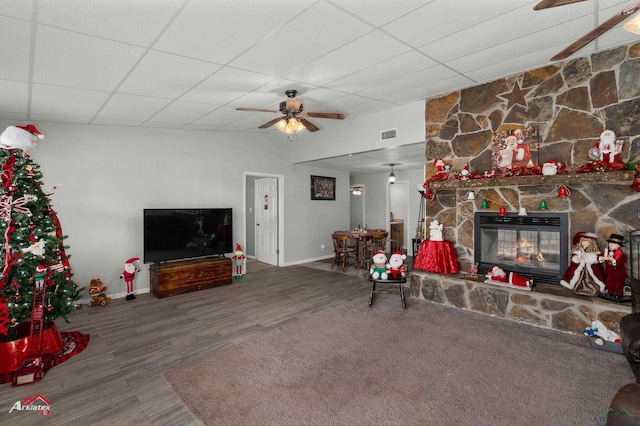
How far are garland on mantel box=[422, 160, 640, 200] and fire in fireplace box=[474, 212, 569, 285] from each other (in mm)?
532

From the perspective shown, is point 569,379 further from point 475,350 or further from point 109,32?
point 109,32

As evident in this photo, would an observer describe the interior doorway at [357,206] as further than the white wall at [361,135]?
Yes

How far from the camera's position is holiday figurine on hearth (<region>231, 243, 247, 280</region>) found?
5.70 meters

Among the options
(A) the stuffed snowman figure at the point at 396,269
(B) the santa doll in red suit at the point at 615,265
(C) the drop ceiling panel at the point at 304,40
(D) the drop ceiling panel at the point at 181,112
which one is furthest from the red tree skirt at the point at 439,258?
(D) the drop ceiling panel at the point at 181,112

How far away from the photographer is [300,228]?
7102 mm

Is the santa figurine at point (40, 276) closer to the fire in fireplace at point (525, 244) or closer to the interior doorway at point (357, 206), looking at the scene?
the fire in fireplace at point (525, 244)

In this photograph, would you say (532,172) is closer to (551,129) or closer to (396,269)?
(551,129)

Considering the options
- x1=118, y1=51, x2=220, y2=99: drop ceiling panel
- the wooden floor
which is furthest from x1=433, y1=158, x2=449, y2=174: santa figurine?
x1=118, y1=51, x2=220, y2=99: drop ceiling panel

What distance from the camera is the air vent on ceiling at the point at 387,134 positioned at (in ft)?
15.4

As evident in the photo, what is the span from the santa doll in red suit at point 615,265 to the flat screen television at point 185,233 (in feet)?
16.4

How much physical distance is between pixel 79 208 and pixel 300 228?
4077mm

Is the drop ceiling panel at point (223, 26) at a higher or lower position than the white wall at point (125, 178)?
higher

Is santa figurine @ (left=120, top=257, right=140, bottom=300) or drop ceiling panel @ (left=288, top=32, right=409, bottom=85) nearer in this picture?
drop ceiling panel @ (left=288, top=32, right=409, bottom=85)

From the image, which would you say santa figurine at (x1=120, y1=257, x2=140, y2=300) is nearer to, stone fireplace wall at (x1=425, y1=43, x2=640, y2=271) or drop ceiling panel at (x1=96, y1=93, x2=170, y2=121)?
drop ceiling panel at (x1=96, y1=93, x2=170, y2=121)
